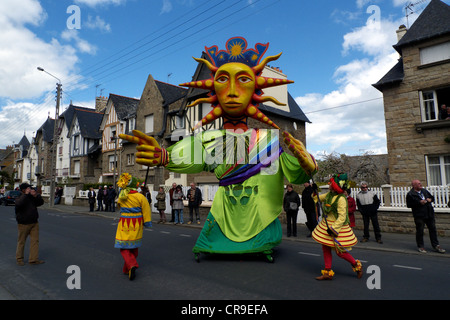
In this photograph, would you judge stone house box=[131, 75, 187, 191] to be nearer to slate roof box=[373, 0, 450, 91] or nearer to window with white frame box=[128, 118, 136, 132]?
window with white frame box=[128, 118, 136, 132]

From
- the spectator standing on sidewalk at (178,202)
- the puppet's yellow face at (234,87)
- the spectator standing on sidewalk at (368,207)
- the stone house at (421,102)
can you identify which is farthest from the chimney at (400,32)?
the puppet's yellow face at (234,87)

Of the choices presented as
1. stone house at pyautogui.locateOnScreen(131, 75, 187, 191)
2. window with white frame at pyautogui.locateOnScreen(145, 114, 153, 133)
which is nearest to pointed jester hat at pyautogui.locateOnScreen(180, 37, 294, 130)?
stone house at pyautogui.locateOnScreen(131, 75, 187, 191)

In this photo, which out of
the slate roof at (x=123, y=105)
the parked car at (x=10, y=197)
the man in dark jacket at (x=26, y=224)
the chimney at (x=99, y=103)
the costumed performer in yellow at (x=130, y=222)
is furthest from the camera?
the chimney at (x=99, y=103)

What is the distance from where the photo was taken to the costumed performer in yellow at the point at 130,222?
4.98 metres

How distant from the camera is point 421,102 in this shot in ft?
41.2

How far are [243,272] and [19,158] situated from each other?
58741mm

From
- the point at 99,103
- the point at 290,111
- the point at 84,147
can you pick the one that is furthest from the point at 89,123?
the point at 290,111

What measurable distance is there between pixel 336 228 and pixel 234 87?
3009 millimetres

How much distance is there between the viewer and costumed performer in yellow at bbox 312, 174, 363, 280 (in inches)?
183

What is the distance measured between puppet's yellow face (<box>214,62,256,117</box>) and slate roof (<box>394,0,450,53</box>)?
1052cm

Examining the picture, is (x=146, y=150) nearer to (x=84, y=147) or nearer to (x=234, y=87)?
(x=234, y=87)

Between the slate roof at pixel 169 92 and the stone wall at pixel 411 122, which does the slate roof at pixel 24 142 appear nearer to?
the slate roof at pixel 169 92
